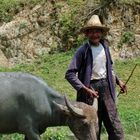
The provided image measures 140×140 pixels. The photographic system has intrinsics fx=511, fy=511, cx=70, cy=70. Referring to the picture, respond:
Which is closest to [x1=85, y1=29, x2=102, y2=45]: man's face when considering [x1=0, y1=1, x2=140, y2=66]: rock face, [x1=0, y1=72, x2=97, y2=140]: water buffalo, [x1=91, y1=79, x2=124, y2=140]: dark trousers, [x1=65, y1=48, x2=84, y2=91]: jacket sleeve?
[x1=65, y1=48, x2=84, y2=91]: jacket sleeve

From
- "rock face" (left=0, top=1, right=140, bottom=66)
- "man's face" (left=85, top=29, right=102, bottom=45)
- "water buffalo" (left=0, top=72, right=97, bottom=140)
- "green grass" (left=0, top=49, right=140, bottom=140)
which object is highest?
"man's face" (left=85, top=29, right=102, bottom=45)

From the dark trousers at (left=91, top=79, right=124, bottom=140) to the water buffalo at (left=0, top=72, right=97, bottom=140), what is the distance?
390 mm

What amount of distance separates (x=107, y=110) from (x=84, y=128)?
524 millimetres

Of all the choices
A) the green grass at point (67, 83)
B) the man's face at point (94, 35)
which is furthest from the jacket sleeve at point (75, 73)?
the green grass at point (67, 83)

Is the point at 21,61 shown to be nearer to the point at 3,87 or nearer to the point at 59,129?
the point at 59,129

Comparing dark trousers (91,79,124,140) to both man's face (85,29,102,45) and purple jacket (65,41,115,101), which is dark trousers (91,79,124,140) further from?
man's face (85,29,102,45)

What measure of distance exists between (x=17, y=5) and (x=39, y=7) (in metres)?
0.64

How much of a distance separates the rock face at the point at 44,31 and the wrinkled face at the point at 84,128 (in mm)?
7008

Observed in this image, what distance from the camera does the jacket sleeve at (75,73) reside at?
19.5ft

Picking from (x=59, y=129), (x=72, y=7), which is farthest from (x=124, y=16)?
(x=59, y=129)

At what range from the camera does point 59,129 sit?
293 inches

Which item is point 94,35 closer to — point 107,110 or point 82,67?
point 82,67

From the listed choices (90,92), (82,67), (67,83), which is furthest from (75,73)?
(67,83)

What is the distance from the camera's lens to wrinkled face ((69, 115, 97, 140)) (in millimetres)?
5805
